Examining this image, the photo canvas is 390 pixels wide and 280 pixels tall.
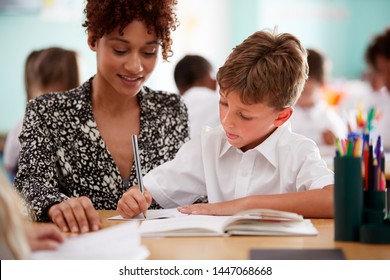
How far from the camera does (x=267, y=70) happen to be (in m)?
1.52

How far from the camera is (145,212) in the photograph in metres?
1.42

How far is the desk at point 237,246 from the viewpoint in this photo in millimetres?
1053

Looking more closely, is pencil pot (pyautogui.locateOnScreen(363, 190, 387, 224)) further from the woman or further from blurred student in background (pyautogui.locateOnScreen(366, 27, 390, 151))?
blurred student in background (pyautogui.locateOnScreen(366, 27, 390, 151))

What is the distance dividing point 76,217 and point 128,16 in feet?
1.96

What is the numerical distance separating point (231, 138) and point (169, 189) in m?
0.22

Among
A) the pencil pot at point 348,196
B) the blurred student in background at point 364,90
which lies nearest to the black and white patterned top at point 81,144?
the blurred student in background at point 364,90

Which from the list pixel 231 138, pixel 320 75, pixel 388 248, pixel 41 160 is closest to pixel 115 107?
pixel 41 160

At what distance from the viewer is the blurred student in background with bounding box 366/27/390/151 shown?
12.4 feet

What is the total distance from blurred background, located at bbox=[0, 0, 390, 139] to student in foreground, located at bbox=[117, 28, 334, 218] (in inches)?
170

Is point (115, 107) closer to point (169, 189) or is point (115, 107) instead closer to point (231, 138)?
point (169, 189)

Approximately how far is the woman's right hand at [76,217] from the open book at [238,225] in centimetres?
9

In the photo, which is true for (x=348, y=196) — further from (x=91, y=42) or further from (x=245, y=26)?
(x=245, y=26)

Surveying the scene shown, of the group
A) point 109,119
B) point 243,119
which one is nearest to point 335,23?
point 109,119

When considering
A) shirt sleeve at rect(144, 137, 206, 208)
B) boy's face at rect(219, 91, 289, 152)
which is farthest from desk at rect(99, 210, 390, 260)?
shirt sleeve at rect(144, 137, 206, 208)
